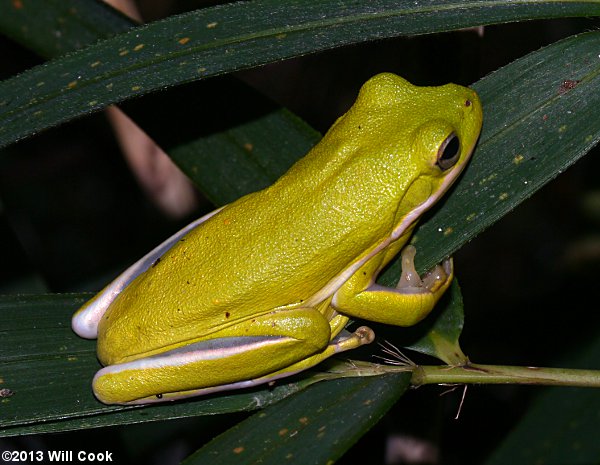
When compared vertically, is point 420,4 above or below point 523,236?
above

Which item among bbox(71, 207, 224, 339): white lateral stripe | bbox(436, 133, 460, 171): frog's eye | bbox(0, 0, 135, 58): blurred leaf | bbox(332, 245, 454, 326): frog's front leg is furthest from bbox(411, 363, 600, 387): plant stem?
bbox(0, 0, 135, 58): blurred leaf

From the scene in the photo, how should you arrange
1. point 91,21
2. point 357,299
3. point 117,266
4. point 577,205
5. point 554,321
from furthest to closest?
point 577,205 → point 554,321 → point 117,266 → point 91,21 → point 357,299

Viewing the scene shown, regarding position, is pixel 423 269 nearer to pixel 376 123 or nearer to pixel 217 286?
pixel 376 123

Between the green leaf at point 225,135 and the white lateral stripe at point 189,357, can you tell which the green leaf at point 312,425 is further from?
the green leaf at point 225,135

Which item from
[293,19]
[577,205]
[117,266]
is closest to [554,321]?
[577,205]

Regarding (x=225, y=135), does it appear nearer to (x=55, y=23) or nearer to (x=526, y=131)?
(x=55, y=23)

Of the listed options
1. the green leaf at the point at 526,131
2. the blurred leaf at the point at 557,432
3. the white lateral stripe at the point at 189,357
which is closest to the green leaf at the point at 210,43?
the green leaf at the point at 526,131

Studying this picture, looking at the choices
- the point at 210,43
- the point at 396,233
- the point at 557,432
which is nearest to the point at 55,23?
the point at 210,43
